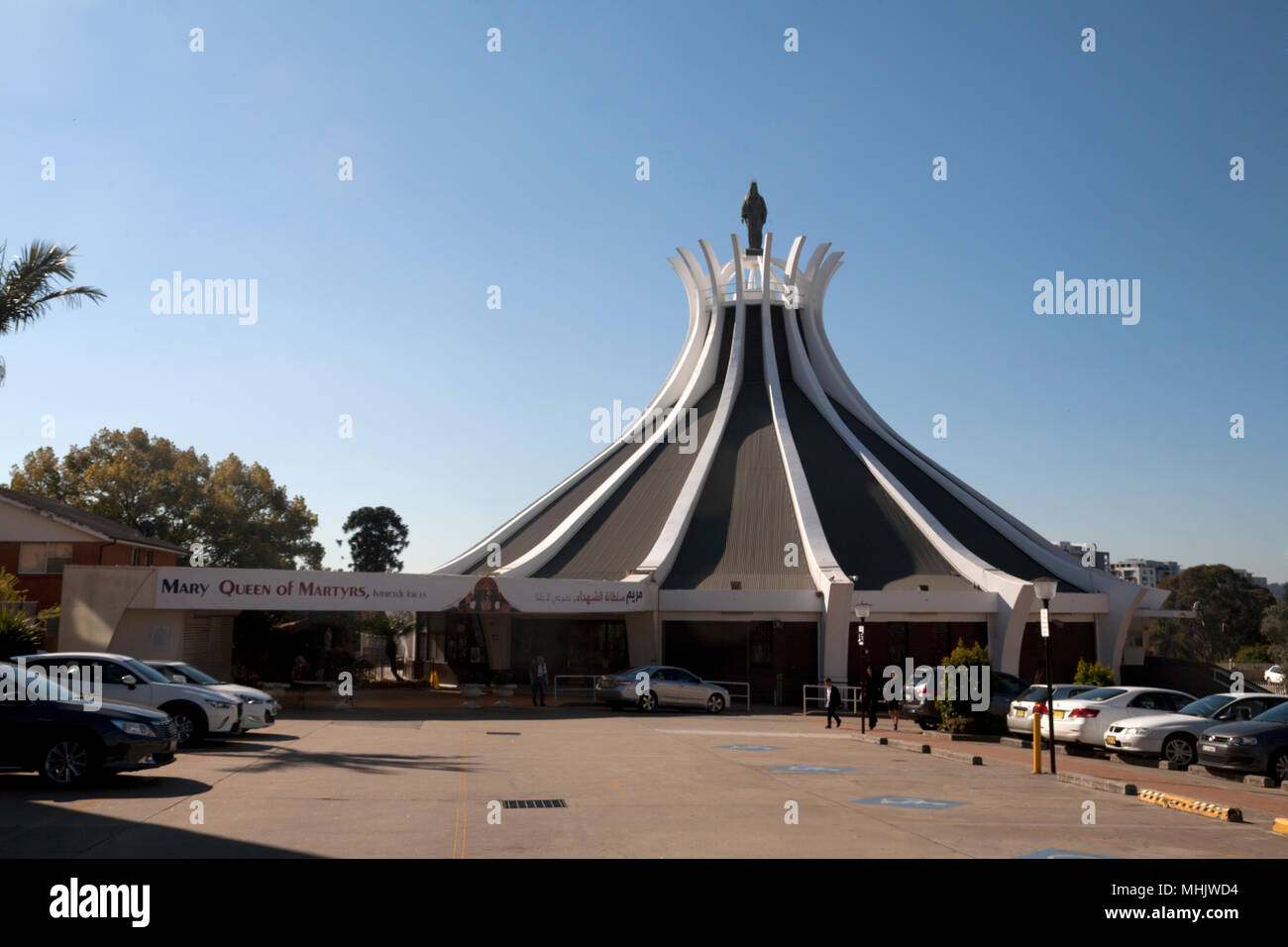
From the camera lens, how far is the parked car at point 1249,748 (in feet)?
53.1

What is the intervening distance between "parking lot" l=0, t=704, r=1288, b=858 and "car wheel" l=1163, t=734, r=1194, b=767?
97cm

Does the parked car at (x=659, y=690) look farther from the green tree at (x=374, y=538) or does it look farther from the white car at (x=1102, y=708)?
the green tree at (x=374, y=538)

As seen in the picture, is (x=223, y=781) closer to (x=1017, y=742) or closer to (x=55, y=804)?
(x=55, y=804)

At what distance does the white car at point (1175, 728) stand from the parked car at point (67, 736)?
16.0 meters

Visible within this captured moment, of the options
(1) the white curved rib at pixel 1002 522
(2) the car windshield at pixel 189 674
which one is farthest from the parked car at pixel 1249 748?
(2) the car windshield at pixel 189 674

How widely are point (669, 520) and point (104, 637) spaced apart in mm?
19454

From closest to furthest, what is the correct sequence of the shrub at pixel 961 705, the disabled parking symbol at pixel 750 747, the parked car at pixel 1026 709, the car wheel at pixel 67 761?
the car wheel at pixel 67 761
the disabled parking symbol at pixel 750 747
the parked car at pixel 1026 709
the shrub at pixel 961 705

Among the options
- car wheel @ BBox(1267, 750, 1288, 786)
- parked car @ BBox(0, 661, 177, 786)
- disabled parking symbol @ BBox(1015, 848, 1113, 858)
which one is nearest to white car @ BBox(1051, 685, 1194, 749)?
car wheel @ BBox(1267, 750, 1288, 786)

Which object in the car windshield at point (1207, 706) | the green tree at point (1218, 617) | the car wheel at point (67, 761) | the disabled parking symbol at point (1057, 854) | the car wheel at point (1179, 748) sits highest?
the car wheel at point (67, 761)

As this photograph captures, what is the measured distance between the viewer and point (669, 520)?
38.5 meters

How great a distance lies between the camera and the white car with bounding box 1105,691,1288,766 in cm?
1864

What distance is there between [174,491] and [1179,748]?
156ft

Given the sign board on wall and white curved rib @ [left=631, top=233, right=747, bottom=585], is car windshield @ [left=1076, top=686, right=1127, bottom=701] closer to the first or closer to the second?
the sign board on wall

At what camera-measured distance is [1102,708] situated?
66.4 ft
